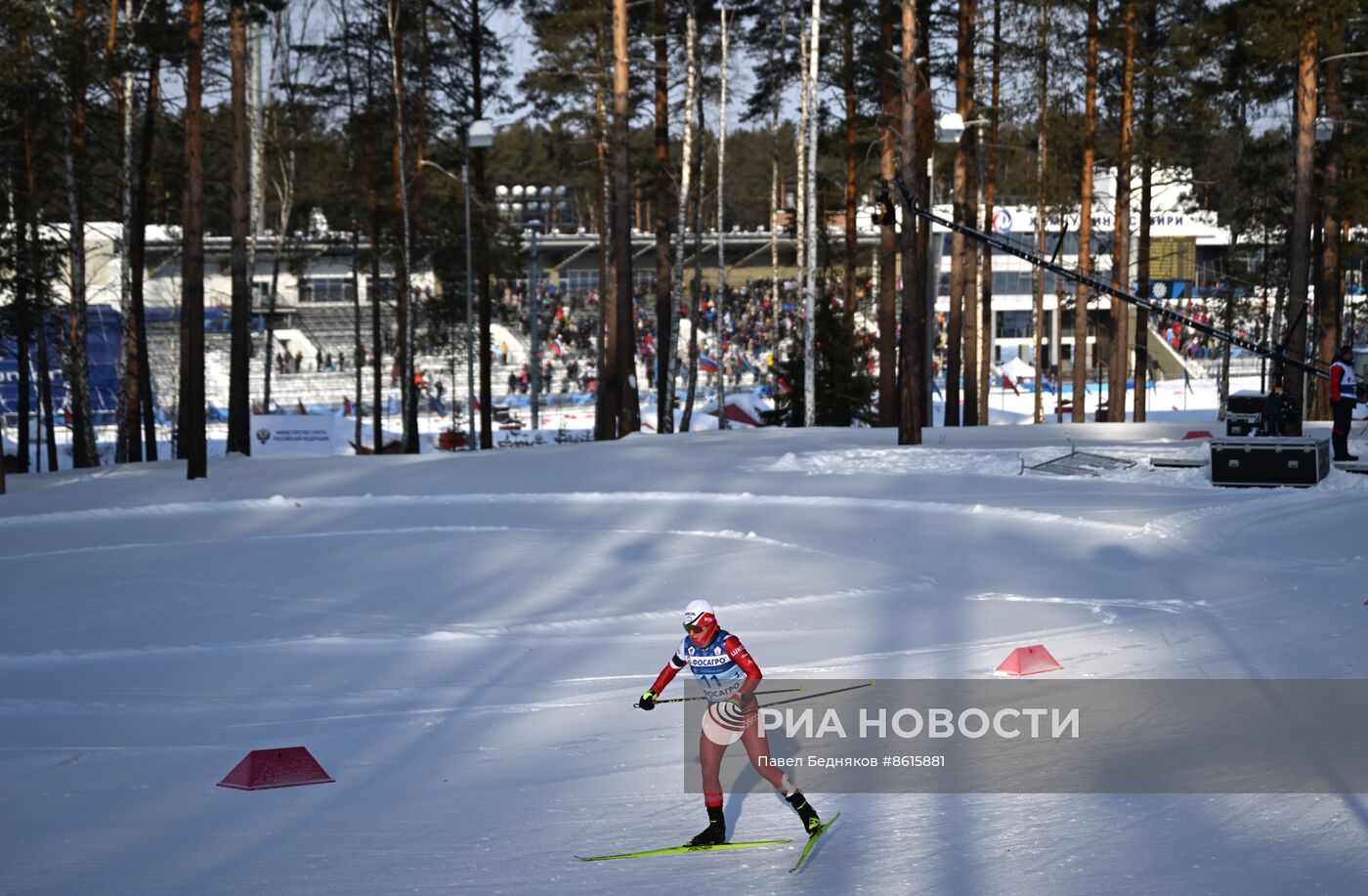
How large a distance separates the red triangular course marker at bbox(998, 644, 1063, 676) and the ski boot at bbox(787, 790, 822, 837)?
416cm

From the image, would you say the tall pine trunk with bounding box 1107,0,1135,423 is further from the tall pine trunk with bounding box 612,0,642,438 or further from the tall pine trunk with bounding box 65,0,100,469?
the tall pine trunk with bounding box 65,0,100,469

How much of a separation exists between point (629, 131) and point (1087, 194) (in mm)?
11843

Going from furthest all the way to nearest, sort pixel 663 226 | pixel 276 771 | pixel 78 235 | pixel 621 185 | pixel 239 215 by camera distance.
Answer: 1. pixel 663 226
2. pixel 621 185
3. pixel 78 235
4. pixel 239 215
5. pixel 276 771

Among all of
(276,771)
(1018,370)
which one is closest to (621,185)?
(276,771)

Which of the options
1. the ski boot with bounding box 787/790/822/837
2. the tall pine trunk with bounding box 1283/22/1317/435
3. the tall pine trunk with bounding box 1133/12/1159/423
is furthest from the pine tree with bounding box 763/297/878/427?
the ski boot with bounding box 787/790/822/837

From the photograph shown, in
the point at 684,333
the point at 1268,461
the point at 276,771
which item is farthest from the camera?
the point at 684,333

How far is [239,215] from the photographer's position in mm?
25562

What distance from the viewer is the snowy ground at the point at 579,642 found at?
7.43 m

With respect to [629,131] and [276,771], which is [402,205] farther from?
[276,771]

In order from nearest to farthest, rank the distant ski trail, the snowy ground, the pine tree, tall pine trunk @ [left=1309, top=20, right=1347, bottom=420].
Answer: the snowy ground < the distant ski trail < tall pine trunk @ [left=1309, top=20, right=1347, bottom=420] < the pine tree

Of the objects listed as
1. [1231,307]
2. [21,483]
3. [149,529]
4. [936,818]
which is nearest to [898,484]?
[149,529]

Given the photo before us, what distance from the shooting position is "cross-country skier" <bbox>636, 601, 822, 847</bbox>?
7.49m

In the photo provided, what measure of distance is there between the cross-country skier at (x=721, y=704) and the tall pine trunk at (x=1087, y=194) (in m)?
25.0

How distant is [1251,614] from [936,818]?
6490mm
